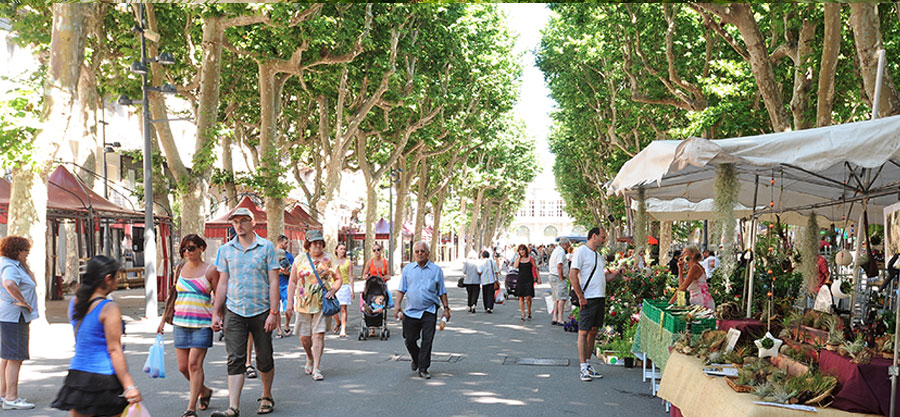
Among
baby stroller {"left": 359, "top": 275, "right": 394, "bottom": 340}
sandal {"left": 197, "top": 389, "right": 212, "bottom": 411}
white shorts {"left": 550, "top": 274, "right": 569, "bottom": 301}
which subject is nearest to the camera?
sandal {"left": 197, "top": 389, "right": 212, "bottom": 411}

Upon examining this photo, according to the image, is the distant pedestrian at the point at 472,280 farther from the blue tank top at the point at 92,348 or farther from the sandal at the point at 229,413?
the blue tank top at the point at 92,348

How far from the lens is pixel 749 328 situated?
734cm

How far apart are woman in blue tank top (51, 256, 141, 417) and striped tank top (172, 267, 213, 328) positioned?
219 cm

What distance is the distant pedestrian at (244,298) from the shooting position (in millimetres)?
7227

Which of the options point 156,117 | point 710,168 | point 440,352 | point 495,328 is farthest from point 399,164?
point 710,168

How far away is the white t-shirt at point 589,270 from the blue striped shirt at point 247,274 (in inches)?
151

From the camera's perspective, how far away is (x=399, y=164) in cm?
4006

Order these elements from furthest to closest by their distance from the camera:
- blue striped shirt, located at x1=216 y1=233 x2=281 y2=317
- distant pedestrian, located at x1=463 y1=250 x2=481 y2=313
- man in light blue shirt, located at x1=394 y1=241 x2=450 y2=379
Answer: distant pedestrian, located at x1=463 y1=250 x2=481 y2=313, man in light blue shirt, located at x1=394 y1=241 x2=450 y2=379, blue striped shirt, located at x1=216 y1=233 x2=281 y2=317

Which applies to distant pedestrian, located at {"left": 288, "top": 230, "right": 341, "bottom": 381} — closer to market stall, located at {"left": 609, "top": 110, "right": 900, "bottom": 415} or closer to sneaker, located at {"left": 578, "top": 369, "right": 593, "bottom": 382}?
sneaker, located at {"left": 578, "top": 369, "right": 593, "bottom": 382}

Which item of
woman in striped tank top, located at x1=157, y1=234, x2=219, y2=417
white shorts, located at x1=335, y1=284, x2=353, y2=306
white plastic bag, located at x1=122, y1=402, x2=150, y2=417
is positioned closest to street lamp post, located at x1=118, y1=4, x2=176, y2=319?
white shorts, located at x1=335, y1=284, x2=353, y2=306

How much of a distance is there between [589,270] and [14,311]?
19.9ft

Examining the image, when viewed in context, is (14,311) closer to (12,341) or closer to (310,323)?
(12,341)

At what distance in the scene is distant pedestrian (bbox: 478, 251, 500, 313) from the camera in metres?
19.1

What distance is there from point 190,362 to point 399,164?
33073mm
